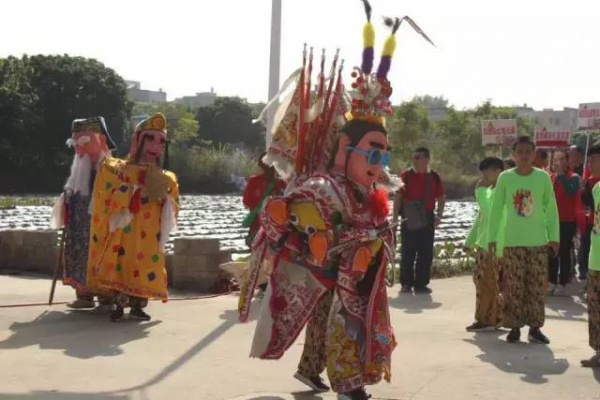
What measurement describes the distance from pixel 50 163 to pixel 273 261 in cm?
4266

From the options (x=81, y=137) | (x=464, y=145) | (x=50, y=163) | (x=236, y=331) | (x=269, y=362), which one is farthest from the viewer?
(x=464, y=145)

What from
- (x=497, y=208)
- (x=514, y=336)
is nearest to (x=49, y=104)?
(x=497, y=208)

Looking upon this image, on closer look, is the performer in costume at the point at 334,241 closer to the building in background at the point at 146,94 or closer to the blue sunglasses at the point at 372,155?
the blue sunglasses at the point at 372,155

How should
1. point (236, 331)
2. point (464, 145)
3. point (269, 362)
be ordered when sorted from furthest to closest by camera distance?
point (464, 145)
point (236, 331)
point (269, 362)

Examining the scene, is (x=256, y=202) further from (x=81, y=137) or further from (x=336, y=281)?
(x=336, y=281)

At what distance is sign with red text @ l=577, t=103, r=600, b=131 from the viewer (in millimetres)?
15266

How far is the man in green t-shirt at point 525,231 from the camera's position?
22.8 ft

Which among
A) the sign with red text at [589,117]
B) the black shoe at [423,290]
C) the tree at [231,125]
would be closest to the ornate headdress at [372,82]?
the black shoe at [423,290]

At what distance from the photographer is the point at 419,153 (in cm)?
1010

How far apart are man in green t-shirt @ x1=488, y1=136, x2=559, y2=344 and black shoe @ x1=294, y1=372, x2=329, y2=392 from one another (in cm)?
225

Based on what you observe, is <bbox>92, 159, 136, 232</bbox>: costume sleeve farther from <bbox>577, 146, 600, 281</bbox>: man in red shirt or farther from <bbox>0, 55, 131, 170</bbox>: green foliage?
<bbox>0, 55, 131, 170</bbox>: green foliage

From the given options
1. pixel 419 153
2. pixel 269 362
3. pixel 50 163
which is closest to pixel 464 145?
pixel 50 163

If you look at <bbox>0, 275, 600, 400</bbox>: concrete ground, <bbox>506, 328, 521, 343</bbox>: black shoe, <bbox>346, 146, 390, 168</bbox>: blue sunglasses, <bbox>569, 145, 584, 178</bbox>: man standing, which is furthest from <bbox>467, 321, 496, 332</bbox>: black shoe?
<bbox>569, 145, 584, 178</bbox>: man standing

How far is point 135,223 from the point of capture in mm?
8094
